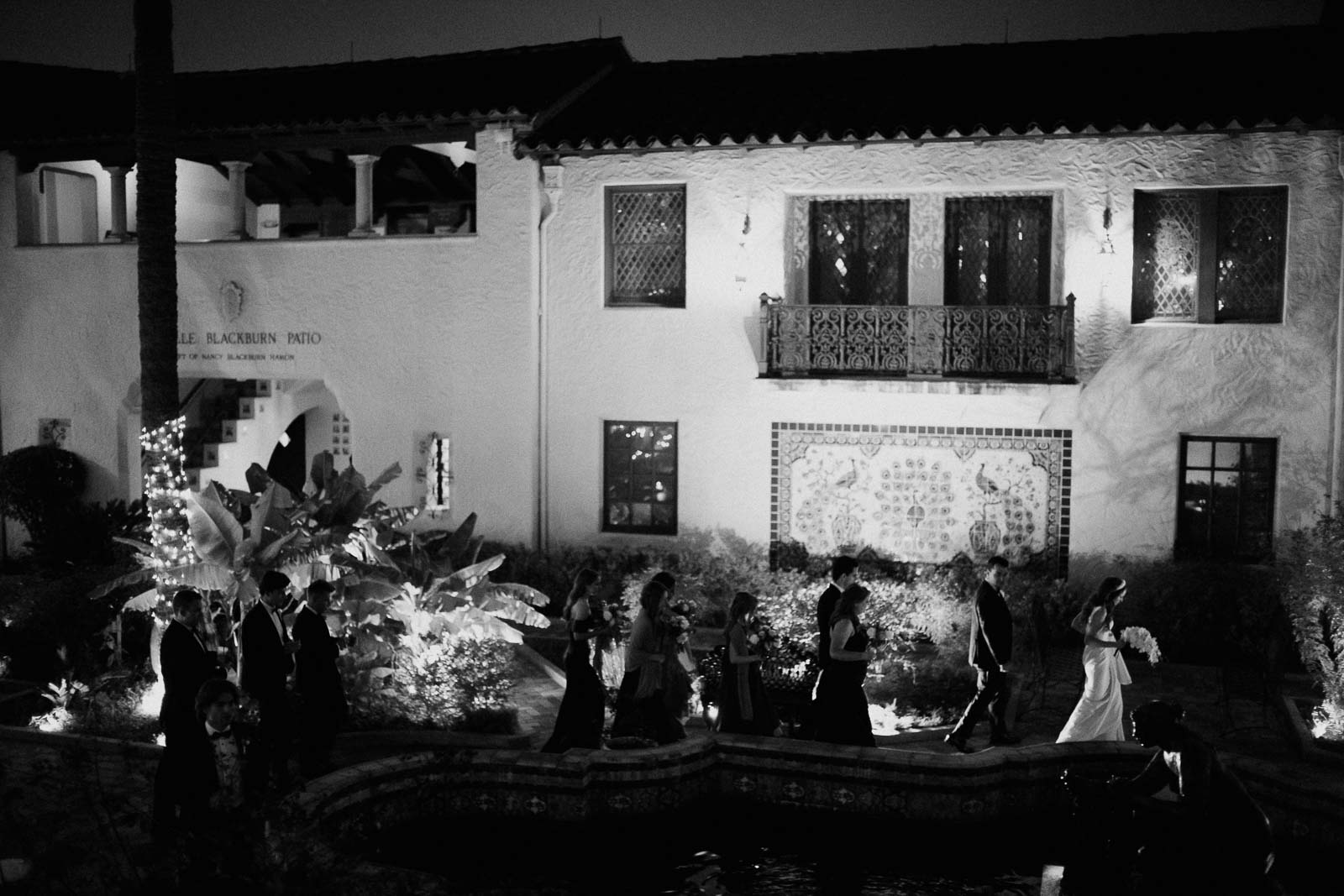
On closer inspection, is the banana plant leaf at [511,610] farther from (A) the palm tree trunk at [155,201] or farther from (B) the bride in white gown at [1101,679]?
(B) the bride in white gown at [1101,679]

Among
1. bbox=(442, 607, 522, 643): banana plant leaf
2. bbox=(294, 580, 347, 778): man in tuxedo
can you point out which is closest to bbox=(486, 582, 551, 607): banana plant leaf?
bbox=(442, 607, 522, 643): banana plant leaf

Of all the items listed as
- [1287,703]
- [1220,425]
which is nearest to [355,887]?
[1287,703]

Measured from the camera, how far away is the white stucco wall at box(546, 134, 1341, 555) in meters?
15.9

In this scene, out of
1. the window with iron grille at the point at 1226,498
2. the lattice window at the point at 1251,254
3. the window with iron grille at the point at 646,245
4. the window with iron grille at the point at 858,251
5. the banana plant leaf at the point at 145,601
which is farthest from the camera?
the window with iron grille at the point at 646,245

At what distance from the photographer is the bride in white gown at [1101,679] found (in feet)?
35.0

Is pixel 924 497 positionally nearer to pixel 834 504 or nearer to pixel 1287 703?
pixel 834 504

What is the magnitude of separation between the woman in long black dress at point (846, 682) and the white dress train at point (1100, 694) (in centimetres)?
191

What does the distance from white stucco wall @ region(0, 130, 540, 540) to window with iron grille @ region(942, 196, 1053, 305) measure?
566 cm

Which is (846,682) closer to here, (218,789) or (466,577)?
(218,789)

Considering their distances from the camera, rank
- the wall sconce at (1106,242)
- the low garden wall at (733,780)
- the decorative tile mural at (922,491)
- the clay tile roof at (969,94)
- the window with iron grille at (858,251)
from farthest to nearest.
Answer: the window with iron grille at (858,251) → the decorative tile mural at (922,491) → the wall sconce at (1106,242) → the clay tile roof at (969,94) → the low garden wall at (733,780)

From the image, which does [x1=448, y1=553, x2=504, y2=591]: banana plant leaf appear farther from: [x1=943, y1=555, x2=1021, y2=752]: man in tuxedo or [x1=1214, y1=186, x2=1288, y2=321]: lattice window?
[x1=1214, y1=186, x2=1288, y2=321]: lattice window

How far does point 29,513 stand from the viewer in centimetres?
2027

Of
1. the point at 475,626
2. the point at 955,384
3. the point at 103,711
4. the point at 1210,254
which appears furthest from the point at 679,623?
the point at 1210,254

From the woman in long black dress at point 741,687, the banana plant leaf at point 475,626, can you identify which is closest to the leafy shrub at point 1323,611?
the woman in long black dress at point 741,687
